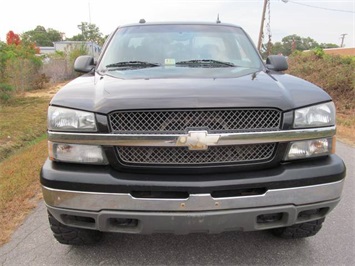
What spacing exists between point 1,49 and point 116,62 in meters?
11.7

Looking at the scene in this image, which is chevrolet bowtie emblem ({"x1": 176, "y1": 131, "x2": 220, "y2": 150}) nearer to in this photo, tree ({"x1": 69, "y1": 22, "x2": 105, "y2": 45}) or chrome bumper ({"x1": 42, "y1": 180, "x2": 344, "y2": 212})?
chrome bumper ({"x1": 42, "y1": 180, "x2": 344, "y2": 212})

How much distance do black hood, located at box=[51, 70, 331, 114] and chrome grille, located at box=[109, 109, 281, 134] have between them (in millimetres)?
44

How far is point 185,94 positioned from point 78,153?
2.66ft

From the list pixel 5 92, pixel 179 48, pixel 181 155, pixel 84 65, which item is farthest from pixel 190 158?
pixel 5 92

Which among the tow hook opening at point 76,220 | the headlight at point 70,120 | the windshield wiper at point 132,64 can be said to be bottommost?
the tow hook opening at point 76,220

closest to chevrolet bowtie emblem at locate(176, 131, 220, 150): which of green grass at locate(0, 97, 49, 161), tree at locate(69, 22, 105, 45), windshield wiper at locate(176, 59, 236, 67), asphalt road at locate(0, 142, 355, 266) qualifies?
asphalt road at locate(0, 142, 355, 266)

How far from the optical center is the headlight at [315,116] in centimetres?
238

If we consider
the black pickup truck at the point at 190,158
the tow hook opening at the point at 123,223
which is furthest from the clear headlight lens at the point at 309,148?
the tow hook opening at the point at 123,223

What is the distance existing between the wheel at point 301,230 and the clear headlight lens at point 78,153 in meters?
1.64

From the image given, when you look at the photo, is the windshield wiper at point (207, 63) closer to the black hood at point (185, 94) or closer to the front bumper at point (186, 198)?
the black hood at point (185, 94)

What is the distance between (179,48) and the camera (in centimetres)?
368

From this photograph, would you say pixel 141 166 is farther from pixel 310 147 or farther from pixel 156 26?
pixel 156 26

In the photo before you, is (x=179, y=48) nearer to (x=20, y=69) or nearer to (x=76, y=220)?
(x=76, y=220)

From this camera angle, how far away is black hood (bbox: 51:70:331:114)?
2.26 metres
